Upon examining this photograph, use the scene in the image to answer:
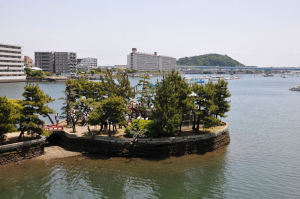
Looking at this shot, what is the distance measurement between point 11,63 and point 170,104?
15873cm

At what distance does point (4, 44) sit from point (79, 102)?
147777 mm

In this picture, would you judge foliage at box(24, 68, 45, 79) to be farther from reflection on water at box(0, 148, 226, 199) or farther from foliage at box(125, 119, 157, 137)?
reflection on water at box(0, 148, 226, 199)

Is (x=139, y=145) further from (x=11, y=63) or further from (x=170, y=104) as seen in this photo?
(x=11, y=63)

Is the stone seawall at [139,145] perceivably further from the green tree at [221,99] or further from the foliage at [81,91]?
the foliage at [81,91]

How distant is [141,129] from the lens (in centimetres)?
3547

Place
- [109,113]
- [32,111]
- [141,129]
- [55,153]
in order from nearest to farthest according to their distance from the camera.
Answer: [32,111] < [109,113] < [141,129] < [55,153]

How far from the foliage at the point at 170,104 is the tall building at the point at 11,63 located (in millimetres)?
152020

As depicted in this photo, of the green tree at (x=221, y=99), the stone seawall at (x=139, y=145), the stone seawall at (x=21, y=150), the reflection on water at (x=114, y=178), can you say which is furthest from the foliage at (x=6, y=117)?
the green tree at (x=221, y=99)

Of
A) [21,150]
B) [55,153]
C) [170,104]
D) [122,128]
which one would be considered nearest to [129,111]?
[122,128]

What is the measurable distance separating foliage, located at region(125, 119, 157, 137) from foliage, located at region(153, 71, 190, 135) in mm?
884

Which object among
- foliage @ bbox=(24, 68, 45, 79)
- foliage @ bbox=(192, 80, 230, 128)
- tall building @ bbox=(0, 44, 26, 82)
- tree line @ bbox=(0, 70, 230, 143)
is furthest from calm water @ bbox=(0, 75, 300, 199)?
foliage @ bbox=(24, 68, 45, 79)

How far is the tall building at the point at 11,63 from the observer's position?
16138 cm

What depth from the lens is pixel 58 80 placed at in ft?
630

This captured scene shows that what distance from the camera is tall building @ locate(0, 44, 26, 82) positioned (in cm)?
16138
